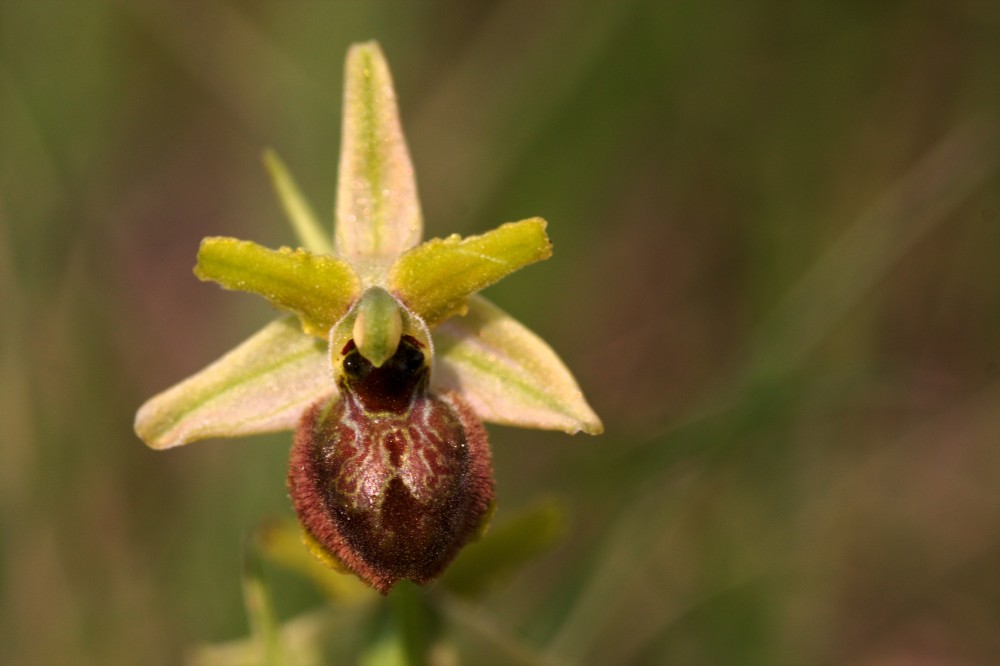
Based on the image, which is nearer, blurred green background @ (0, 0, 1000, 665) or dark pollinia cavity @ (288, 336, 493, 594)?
dark pollinia cavity @ (288, 336, 493, 594)

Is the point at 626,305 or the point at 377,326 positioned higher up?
the point at 626,305

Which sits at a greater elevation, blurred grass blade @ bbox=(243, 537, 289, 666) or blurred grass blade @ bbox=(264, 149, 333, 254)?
blurred grass blade @ bbox=(264, 149, 333, 254)

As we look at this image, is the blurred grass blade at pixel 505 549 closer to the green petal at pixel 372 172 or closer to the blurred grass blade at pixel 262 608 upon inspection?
the blurred grass blade at pixel 262 608

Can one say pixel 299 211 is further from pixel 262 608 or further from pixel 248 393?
pixel 262 608

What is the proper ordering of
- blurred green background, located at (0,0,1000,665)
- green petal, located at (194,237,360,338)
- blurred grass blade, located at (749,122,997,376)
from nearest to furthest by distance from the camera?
green petal, located at (194,237,360,338), blurred grass blade, located at (749,122,997,376), blurred green background, located at (0,0,1000,665)

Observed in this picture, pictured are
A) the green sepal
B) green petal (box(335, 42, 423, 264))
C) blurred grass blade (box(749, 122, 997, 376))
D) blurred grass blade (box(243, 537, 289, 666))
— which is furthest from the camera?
blurred grass blade (box(749, 122, 997, 376))

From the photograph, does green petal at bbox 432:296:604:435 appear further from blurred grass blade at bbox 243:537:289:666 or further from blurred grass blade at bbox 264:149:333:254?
blurred grass blade at bbox 243:537:289:666

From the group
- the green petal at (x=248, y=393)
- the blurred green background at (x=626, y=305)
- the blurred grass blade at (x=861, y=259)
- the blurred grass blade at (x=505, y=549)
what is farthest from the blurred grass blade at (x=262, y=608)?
the blurred grass blade at (x=861, y=259)

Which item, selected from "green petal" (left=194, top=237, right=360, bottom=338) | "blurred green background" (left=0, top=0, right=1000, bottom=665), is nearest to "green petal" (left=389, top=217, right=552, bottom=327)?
"green petal" (left=194, top=237, right=360, bottom=338)

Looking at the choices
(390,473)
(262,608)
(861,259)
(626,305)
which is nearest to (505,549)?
(262,608)
